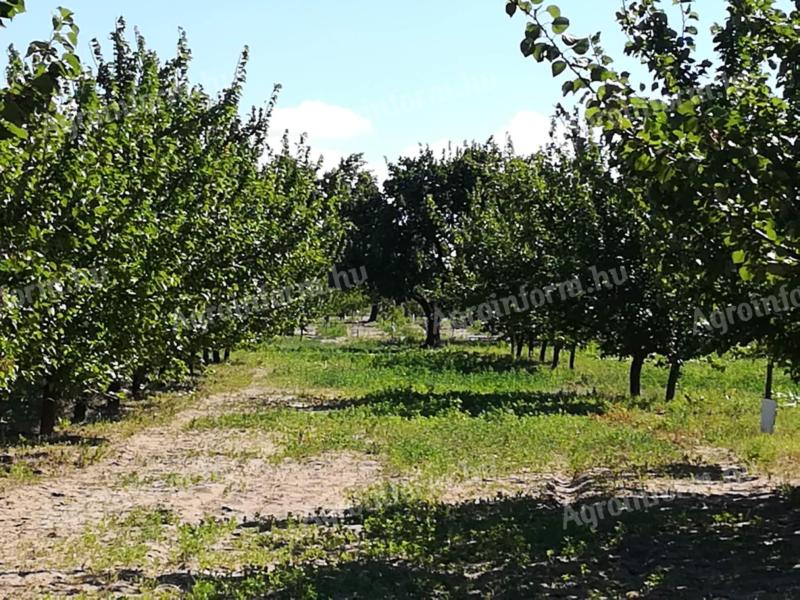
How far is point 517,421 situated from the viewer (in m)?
16.2

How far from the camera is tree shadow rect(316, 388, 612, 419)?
1788 centimetres

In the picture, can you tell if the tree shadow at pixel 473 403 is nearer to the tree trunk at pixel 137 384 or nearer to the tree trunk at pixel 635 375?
the tree trunk at pixel 635 375

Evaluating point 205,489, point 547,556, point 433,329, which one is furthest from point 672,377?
point 433,329

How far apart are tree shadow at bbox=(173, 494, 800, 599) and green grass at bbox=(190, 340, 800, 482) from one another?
2.42 metres

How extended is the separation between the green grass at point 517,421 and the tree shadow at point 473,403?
3 centimetres

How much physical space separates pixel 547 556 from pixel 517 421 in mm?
8907

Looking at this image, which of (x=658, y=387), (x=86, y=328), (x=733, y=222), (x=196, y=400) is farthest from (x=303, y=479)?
(x=658, y=387)

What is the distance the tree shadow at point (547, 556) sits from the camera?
21.0ft

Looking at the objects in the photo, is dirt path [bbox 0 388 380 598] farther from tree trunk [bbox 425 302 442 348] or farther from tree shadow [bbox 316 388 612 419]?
tree trunk [bbox 425 302 442 348]

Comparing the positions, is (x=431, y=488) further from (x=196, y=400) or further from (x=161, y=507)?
(x=196, y=400)

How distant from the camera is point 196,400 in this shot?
20438 millimetres

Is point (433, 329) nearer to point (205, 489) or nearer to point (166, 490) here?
point (205, 489)

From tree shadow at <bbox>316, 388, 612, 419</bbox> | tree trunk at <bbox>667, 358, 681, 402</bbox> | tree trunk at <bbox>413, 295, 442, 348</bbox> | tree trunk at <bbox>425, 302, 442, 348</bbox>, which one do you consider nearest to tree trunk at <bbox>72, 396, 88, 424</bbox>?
tree shadow at <bbox>316, 388, 612, 419</bbox>

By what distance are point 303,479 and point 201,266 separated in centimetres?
573
